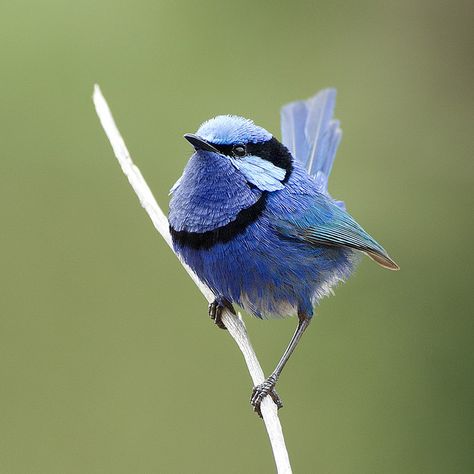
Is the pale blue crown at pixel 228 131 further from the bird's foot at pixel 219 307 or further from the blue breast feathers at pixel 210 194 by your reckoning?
the bird's foot at pixel 219 307

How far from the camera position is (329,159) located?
422 centimetres

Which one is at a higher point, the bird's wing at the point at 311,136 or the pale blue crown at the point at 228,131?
the pale blue crown at the point at 228,131

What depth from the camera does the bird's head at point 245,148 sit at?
10.7ft

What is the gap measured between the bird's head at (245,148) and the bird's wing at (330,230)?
0.15m

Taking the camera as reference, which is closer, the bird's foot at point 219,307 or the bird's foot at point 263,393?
the bird's foot at point 263,393

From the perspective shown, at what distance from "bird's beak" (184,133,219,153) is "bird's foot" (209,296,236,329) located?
25.7 inches

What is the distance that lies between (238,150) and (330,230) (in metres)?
0.53

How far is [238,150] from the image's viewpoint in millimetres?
3316

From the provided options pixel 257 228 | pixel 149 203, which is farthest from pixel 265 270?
pixel 149 203

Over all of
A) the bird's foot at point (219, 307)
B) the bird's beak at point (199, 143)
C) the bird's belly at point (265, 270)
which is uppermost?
the bird's beak at point (199, 143)

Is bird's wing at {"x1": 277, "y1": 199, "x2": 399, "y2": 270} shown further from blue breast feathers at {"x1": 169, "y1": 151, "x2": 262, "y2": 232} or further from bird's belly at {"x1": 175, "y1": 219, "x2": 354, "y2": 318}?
blue breast feathers at {"x1": 169, "y1": 151, "x2": 262, "y2": 232}

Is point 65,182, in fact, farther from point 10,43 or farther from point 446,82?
point 446,82

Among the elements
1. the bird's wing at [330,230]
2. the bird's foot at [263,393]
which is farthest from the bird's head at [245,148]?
the bird's foot at [263,393]

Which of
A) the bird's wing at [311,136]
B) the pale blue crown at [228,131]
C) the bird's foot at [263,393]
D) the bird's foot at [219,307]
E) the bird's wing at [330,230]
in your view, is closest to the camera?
the pale blue crown at [228,131]
